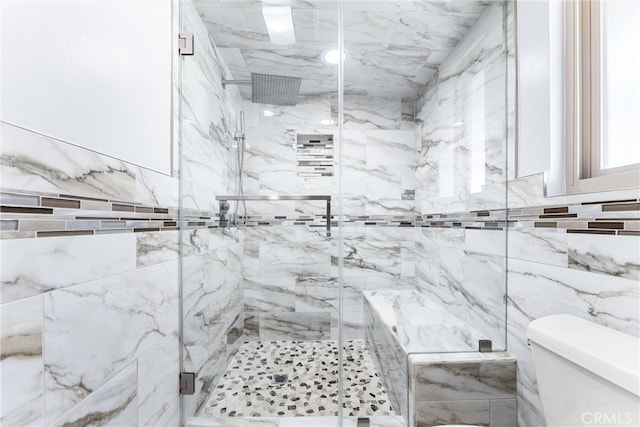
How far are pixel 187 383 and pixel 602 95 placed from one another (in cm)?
210

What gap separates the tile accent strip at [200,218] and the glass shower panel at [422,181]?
0.02 meters

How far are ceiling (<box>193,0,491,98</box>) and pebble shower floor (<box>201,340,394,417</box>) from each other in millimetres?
1291

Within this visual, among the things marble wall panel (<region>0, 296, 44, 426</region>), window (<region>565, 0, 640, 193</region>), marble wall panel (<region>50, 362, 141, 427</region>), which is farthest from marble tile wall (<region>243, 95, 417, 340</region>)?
marble wall panel (<region>0, 296, 44, 426</region>)

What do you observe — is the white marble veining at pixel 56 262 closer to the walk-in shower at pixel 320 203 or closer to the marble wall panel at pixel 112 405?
the marble wall panel at pixel 112 405

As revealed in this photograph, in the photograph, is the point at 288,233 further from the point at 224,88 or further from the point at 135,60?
the point at 135,60

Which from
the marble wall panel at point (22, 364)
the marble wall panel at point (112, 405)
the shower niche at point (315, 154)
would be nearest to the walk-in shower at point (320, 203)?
the shower niche at point (315, 154)

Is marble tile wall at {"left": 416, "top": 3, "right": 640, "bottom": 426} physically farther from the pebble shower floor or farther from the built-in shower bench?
the pebble shower floor

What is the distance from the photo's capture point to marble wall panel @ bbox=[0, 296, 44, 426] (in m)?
→ 0.60

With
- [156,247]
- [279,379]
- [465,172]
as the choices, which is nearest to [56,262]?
[156,247]

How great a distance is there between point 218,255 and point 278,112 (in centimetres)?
77

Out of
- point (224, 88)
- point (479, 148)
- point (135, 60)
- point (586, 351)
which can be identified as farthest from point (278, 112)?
point (586, 351)

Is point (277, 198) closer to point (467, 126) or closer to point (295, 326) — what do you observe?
point (295, 326)

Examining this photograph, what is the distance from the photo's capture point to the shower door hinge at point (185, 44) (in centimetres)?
140

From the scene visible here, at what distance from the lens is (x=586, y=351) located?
2.53ft
